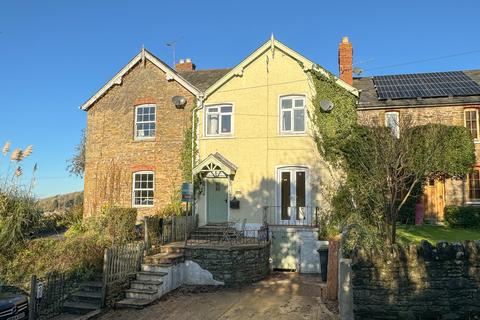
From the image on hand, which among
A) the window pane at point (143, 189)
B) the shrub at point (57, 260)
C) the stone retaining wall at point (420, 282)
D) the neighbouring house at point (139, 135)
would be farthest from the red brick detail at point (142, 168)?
the stone retaining wall at point (420, 282)

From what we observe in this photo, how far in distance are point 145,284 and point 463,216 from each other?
15079 mm

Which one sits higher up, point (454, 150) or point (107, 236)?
point (454, 150)

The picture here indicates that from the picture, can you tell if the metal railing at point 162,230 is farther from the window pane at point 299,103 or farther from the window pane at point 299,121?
the window pane at point 299,103

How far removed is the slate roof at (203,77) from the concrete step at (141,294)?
10.5 m

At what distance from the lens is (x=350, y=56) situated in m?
21.0

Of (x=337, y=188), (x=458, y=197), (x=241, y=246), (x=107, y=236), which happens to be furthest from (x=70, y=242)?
(x=458, y=197)

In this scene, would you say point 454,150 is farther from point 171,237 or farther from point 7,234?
point 7,234

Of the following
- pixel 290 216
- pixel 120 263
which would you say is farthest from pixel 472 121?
pixel 120 263

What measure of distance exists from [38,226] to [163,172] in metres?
6.23

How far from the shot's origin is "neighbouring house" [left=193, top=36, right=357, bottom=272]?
16375 millimetres

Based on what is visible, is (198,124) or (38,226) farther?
(198,124)

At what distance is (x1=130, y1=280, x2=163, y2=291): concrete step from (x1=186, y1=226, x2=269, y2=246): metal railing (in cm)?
216

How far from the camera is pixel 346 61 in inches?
824

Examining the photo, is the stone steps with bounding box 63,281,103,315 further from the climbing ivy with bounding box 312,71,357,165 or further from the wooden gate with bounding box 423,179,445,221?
the wooden gate with bounding box 423,179,445,221
